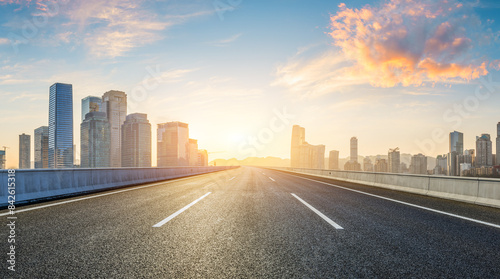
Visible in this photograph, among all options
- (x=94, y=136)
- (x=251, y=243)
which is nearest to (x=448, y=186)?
(x=251, y=243)

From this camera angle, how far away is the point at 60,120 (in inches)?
7283

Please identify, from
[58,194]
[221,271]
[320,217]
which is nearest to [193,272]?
[221,271]

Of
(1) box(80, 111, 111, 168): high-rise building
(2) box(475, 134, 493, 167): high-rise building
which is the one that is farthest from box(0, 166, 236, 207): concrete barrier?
(1) box(80, 111, 111, 168): high-rise building

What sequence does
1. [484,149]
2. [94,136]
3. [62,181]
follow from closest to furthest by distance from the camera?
[62,181]
[484,149]
[94,136]

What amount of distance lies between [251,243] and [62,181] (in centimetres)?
874

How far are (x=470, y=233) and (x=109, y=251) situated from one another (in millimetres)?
5790

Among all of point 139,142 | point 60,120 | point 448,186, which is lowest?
point 448,186

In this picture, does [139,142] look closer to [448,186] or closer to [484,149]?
[484,149]

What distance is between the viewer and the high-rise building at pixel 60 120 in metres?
158

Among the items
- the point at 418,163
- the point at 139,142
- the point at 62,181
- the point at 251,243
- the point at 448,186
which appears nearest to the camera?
the point at 251,243

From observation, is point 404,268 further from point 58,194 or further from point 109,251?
point 58,194

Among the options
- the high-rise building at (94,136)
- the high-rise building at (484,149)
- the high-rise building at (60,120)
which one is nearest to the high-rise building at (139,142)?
the high-rise building at (94,136)

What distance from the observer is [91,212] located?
20.2ft

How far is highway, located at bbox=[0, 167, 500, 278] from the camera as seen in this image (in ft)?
9.33
